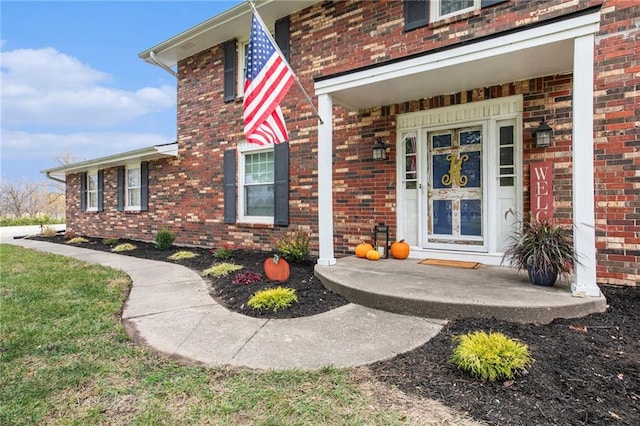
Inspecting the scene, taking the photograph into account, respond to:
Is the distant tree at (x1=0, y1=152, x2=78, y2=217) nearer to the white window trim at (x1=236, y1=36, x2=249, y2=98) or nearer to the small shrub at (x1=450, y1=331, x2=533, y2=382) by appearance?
the white window trim at (x1=236, y1=36, x2=249, y2=98)

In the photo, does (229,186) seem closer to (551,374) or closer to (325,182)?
(325,182)

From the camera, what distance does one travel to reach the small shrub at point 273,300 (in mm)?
3470

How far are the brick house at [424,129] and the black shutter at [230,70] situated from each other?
0.14 feet

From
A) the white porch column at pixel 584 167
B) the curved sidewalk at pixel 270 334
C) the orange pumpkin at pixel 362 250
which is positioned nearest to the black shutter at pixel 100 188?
the curved sidewalk at pixel 270 334

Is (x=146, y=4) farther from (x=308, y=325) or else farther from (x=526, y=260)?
(x=526, y=260)

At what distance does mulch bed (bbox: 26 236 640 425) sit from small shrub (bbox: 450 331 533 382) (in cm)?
5

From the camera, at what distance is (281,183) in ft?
21.5

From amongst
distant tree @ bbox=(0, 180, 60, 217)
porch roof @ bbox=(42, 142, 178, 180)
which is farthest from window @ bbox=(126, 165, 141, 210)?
distant tree @ bbox=(0, 180, 60, 217)

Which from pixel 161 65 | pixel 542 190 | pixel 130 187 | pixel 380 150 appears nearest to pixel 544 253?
pixel 542 190

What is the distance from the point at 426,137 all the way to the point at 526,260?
2.46 m

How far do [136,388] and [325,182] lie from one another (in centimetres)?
321

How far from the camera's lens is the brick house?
3.70 m

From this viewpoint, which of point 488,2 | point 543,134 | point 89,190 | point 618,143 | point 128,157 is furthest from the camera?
point 89,190

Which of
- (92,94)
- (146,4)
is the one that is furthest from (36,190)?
(146,4)
